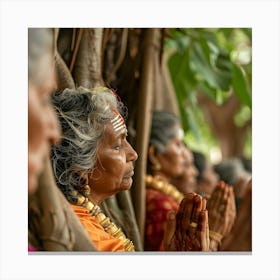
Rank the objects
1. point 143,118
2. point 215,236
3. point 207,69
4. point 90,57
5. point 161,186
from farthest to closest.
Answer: point 207,69, point 161,186, point 143,118, point 90,57, point 215,236

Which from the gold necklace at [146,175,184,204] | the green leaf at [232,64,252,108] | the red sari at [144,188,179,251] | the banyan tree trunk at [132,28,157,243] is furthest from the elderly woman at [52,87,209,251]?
the green leaf at [232,64,252,108]

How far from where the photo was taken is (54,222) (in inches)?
53.9

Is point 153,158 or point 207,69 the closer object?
point 153,158

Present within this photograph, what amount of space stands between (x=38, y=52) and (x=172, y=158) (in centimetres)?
137

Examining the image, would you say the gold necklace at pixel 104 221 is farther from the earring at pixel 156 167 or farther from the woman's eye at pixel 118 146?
the earring at pixel 156 167

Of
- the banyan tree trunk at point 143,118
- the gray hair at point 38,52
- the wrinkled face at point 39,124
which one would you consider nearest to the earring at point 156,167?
the banyan tree trunk at point 143,118

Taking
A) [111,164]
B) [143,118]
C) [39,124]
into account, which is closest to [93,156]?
[111,164]

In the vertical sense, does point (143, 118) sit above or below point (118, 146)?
above

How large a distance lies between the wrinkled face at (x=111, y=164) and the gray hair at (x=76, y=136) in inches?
0.6

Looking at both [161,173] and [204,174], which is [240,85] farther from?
[204,174]

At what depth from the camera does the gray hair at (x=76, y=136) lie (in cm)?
148

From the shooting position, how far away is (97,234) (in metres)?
1.48

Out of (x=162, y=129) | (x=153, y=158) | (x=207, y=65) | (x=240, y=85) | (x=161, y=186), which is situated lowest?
(x=161, y=186)

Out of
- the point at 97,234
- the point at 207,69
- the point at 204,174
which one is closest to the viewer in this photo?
the point at 97,234
